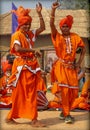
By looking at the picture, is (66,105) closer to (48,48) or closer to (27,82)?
(27,82)

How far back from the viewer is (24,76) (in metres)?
6.38

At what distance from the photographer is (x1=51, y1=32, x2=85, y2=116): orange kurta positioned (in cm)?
666

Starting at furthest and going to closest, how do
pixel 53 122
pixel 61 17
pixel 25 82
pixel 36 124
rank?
pixel 61 17
pixel 53 122
pixel 25 82
pixel 36 124

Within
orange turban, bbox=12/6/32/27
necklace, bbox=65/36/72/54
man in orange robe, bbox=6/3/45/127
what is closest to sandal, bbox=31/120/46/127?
man in orange robe, bbox=6/3/45/127

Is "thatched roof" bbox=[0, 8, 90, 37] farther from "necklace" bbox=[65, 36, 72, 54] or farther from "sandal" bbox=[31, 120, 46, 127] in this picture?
"sandal" bbox=[31, 120, 46, 127]

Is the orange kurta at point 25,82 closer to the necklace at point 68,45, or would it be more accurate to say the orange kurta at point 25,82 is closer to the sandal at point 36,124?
the sandal at point 36,124

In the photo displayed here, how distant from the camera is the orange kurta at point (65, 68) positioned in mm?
6660

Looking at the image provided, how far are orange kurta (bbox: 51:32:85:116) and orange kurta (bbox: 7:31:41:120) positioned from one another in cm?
48

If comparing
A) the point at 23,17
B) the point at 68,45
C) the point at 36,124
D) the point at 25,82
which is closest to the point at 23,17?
the point at 23,17

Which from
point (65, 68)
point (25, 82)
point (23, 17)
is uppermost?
point (23, 17)

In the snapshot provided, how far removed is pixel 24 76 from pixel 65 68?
2.63ft

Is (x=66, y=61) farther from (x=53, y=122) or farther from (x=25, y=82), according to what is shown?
(x=53, y=122)

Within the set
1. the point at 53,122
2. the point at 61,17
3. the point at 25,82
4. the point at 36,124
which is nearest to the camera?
the point at 36,124

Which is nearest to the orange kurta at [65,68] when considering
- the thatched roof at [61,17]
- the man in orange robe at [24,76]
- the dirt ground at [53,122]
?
the dirt ground at [53,122]
